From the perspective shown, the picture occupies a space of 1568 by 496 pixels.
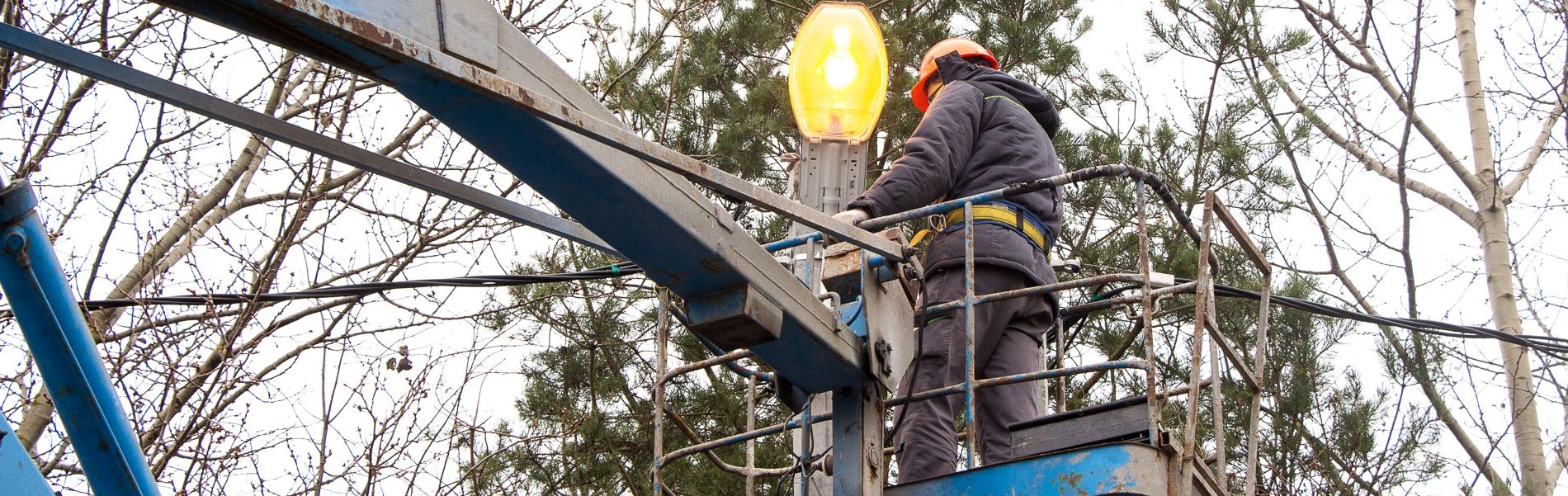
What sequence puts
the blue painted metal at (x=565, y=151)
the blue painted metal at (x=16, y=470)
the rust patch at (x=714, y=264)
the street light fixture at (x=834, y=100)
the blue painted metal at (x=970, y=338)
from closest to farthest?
the blue painted metal at (x=16, y=470) < the blue painted metal at (x=565, y=151) < the rust patch at (x=714, y=264) < the blue painted metal at (x=970, y=338) < the street light fixture at (x=834, y=100)

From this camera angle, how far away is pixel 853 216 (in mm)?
5617

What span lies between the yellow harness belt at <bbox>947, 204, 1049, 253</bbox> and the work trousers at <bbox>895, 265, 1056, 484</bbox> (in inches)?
7.4

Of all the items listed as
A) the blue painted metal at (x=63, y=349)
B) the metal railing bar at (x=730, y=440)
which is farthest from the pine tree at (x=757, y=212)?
the blue painted metal at (x=63, y=349)

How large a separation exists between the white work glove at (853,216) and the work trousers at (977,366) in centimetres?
34

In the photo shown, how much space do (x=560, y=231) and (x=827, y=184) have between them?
1787 mm

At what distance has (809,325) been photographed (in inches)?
215

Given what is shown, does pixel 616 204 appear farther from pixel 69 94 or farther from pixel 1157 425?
pixel 69 94

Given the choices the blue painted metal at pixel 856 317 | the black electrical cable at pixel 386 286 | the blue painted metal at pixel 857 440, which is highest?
the black electrical cable at pixel 386 286

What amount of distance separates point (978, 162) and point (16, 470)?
12.8ft

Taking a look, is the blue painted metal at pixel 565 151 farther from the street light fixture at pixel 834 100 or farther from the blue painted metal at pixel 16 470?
the blue painted metal at pixel 16 470

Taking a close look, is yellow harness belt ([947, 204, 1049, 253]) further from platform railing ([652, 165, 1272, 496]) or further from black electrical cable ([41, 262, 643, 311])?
black electrical cable ([41, 262, 643, 311])

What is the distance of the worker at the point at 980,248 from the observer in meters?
5.81

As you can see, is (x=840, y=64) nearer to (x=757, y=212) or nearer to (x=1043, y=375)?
(x=1043, y=375)

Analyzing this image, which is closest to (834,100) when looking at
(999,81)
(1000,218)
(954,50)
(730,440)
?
(954,50)
